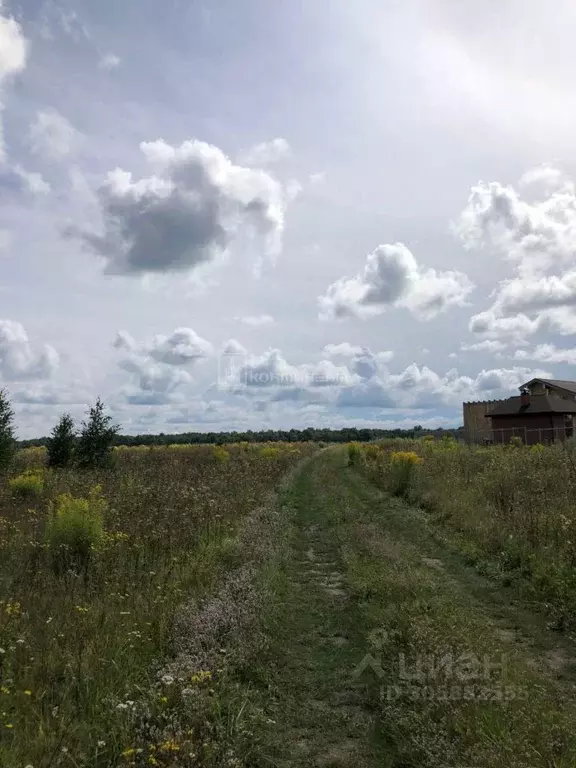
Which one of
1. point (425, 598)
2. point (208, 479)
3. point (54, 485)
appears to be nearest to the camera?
point (425, 598)

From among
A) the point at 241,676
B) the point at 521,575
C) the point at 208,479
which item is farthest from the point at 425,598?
the point at 208,479

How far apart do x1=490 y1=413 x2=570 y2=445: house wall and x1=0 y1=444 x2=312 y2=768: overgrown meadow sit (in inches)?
1400

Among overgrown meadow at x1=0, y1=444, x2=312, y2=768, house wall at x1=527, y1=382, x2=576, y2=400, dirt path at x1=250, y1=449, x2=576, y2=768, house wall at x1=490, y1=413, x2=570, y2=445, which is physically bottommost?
dirt path at x1=250, y1=449, x2=576, y2=768

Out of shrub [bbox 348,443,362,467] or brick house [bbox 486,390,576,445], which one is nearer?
shrub [bbox 348,443,362,467]

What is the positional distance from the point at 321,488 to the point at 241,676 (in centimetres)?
1712

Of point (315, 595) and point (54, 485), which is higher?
point (54, 485)

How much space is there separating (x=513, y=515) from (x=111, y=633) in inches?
335

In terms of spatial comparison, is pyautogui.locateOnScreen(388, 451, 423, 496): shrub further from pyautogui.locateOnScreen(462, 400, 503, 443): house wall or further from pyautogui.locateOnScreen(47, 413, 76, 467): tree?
pyautogui.locateOnScreen(462, 400, 503, 443): house wall

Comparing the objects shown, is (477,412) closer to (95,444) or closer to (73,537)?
(95,444)

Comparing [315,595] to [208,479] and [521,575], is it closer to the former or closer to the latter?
[521,575]

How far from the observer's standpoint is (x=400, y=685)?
4.86 m

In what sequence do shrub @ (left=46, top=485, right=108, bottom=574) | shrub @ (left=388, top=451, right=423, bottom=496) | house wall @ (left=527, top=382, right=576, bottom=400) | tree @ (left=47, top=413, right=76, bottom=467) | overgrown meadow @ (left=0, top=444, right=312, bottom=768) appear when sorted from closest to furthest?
overgrown meadow @ (left=0, top=444, right=312, bottom=768) → shrub @ (left=46, top=485, right=108, bottom=574) → shrub @ (left=388, top=451, right=423, bottom=496) → tree @ (left=47, top=413, right=76, bottom=467) → house wall @ (left=527, top=382, right=576, bottom=400)

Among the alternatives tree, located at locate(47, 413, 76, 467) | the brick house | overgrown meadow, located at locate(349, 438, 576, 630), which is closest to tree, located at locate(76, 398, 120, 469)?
tree, located at locate(47, 413, 76, 467)

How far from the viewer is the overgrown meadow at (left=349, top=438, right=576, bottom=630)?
7.84 m
